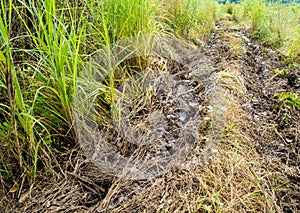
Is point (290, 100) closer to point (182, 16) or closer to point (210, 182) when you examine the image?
point (210, 182)

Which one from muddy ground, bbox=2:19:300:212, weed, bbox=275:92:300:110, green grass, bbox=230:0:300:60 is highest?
green grass, bbox=230:0:300:60

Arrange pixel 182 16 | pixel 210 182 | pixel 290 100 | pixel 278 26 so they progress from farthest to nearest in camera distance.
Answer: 1. pixel 278 26
2. pixel 182 16
3. pixel 290 100
4. pixel 210 182

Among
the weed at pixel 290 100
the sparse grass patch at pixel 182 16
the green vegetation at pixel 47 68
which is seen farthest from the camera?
the sparse grass patch at pixel 182 16

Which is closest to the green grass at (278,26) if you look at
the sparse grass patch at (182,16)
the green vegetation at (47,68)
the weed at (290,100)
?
the weed at (290,100)

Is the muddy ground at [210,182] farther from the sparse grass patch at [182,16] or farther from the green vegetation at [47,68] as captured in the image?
the sparse grass patch at [182,16]

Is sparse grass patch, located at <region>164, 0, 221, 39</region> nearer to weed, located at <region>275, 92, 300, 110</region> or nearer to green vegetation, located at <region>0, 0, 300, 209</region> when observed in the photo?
green vegetation, located at <region>0, 0, 300, 209</region>

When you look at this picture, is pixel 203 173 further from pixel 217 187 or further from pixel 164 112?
pixel 164 112

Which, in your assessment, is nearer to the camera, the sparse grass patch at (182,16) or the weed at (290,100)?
the weed at (290,100)


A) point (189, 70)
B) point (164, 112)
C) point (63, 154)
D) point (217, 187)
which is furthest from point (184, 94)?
point (63, 154)

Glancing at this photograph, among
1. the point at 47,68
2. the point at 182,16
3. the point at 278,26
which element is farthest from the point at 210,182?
the point at 278,26

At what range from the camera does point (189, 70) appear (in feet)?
6.57

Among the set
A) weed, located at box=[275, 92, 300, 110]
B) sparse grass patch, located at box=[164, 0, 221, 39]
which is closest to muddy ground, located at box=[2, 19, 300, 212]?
weed, located at box=[275, 92, 300, 110]

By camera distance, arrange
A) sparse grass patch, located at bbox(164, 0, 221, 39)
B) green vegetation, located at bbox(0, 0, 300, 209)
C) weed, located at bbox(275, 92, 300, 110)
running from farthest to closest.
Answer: sparse grass patch, located at bbox(164, 0, 221, 39) → weed, located at bbox(275, 92, 300, 110) → green vegetation, located at bbox(0, 0, 300, 209)

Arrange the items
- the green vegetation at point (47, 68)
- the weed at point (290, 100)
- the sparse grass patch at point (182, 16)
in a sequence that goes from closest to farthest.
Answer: the green vegetation at point (47, 68) < the weed at point (290, 100) < the sparse grass patch at point (182, 16)
